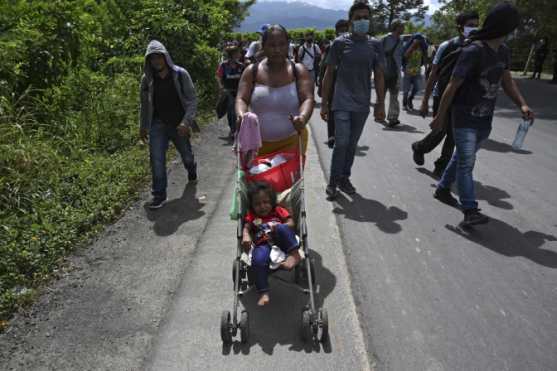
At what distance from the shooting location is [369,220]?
4.96 m

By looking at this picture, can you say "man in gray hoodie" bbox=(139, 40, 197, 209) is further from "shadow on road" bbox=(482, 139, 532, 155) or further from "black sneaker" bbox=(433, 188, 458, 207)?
"shadow on road" bbox=(482, 139, 532, 155)

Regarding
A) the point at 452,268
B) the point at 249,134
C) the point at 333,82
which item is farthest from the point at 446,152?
the point at 249,134

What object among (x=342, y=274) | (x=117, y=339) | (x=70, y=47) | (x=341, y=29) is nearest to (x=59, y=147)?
(x=70, y=47)

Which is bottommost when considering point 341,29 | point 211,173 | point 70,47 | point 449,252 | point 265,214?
point 211,173

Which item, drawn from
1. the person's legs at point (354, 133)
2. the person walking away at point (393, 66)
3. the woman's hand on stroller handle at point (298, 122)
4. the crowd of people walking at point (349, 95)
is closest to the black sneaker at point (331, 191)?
the crowd of people walking at point (349, 95)

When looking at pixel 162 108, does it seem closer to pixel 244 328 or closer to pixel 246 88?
pixel 246 88

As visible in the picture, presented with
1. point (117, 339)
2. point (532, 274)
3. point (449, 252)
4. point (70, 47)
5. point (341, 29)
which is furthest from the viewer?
point (341, 29)

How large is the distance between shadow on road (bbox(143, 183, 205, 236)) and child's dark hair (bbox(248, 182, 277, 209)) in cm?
164

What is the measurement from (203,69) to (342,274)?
363 inches

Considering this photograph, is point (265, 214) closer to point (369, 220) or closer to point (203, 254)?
point (203, 254)

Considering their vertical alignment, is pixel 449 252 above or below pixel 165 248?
above

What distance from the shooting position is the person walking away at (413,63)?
9.72 meters

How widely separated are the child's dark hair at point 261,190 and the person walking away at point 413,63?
7575mm

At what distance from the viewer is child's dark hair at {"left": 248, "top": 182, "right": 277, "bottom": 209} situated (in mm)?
3449
